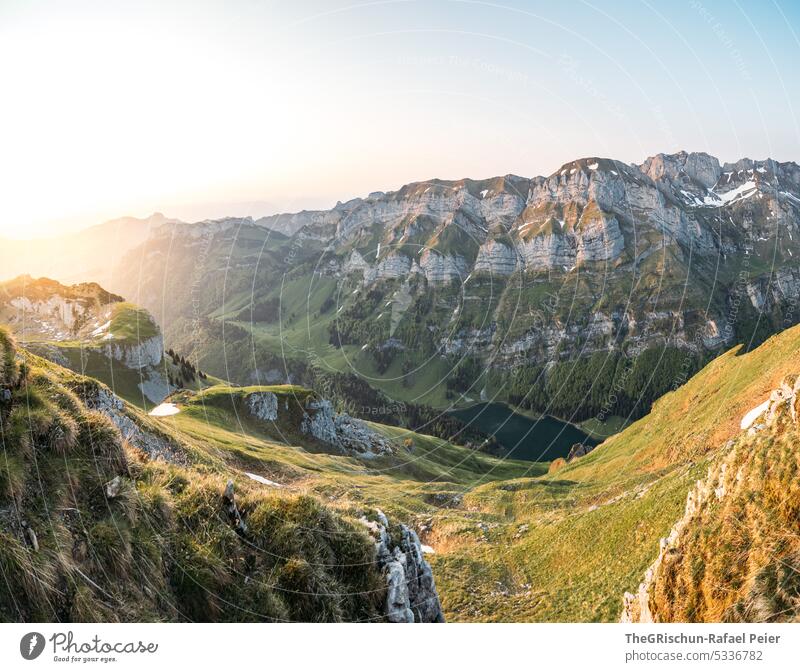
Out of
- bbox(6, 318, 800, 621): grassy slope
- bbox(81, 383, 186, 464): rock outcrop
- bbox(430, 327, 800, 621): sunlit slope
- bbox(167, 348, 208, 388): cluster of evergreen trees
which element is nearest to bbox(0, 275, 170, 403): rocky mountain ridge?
bbox(167, 348, 208, 388): cluster of evergreen trees

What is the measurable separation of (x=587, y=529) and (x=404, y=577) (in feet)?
75.1

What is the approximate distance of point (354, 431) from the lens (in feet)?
327

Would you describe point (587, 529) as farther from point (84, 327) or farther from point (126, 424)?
point (84, 327)

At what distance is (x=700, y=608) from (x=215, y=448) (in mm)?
50519

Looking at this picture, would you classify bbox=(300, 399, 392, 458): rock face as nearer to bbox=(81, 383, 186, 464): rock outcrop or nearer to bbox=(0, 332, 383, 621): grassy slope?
bbox=(81, 383, 186, 464): rock outcrop

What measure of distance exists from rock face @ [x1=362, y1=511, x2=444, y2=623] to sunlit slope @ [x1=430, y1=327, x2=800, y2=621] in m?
8.74

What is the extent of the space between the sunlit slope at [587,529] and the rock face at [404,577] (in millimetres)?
8735

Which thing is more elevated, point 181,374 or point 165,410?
point 165,410

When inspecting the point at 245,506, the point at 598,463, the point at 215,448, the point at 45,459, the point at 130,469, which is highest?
the point at 45,459

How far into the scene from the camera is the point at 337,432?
93.4 m

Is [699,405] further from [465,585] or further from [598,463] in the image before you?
[465,585]

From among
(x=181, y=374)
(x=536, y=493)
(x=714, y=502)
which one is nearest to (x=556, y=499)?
(x=536, y=493)

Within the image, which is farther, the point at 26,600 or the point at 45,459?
the point at 45,459
